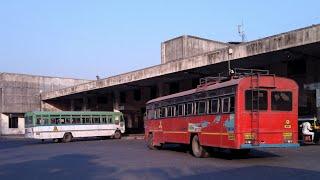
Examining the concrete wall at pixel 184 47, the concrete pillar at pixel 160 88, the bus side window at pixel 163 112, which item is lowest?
the bus side window at pixel 163 112

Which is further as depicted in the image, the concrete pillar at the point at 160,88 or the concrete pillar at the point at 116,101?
the concrete pillar at the point at 116,101

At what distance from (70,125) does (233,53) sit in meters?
16.0

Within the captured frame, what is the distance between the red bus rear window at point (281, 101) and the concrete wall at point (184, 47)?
30488 mm

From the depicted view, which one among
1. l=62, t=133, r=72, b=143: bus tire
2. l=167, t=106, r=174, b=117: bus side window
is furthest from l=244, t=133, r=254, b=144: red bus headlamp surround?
l=62, t=133, r=72, b=143: bus tire

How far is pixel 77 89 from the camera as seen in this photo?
186 ft

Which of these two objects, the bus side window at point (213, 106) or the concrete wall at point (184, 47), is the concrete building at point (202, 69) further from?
the bus side window at point (213, 106)

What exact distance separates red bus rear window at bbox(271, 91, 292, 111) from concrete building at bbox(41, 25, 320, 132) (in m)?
8.85

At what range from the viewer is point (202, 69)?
121 ft

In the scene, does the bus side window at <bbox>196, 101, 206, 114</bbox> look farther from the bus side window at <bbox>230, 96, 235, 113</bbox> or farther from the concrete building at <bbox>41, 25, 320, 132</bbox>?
the concrete building at <bbox>41, 25, 320, 132</bbox>

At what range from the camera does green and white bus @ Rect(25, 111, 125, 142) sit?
129 feet

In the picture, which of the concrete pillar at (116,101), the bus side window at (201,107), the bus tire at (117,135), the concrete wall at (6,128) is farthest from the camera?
the concrete wall at (6,128)

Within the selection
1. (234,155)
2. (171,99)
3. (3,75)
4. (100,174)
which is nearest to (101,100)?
(3,75)

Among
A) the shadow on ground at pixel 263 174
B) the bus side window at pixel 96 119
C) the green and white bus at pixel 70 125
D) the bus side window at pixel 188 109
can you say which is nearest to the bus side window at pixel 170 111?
the bus side window at pixel 188 109

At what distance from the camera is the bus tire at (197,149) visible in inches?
786
